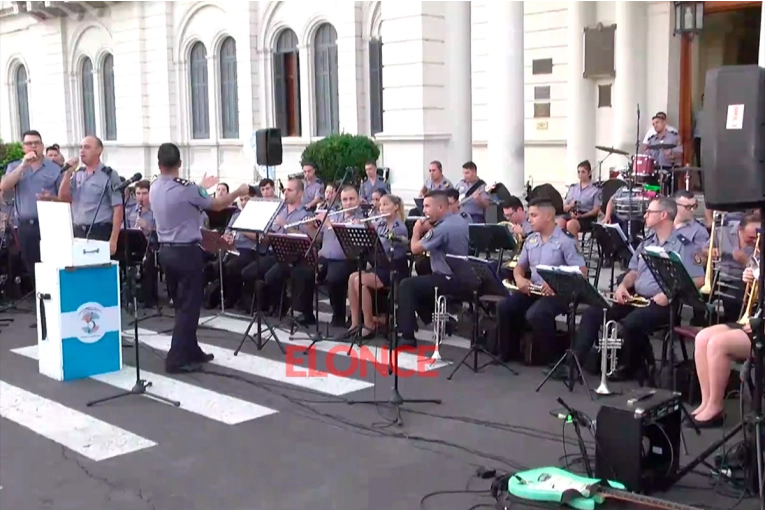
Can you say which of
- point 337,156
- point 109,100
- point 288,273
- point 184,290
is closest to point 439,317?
point 288,273

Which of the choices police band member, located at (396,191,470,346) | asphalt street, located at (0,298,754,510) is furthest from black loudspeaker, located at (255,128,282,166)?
asphalt street, located at (0,298,754,510)

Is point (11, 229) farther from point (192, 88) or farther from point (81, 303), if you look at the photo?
point (192, 88)

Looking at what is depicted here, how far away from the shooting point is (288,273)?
10.4 m

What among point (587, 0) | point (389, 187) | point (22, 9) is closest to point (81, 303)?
point (389, 187)

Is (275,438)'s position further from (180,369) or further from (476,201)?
(476,201)

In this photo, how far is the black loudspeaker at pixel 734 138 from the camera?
15.5 feet

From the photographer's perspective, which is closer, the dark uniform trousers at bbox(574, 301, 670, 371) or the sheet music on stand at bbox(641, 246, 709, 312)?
the sheet music on stand at bbox(641, 246, 709, 312)

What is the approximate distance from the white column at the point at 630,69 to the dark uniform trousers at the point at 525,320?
27.4 feet

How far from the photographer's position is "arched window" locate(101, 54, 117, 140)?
27.9m

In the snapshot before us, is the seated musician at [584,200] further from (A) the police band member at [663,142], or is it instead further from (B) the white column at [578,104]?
(B) the white column at [578,104]

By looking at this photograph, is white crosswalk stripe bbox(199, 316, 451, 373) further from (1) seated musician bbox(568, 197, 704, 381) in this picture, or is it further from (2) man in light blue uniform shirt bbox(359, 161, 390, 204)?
(2) man in light blue uniform shirt bbox(359, 161, 390, 204)

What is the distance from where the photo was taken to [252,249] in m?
11.3

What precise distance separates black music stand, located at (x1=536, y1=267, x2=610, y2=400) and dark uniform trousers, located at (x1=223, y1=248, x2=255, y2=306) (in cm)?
478

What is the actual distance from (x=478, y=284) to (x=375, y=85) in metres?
13.0
